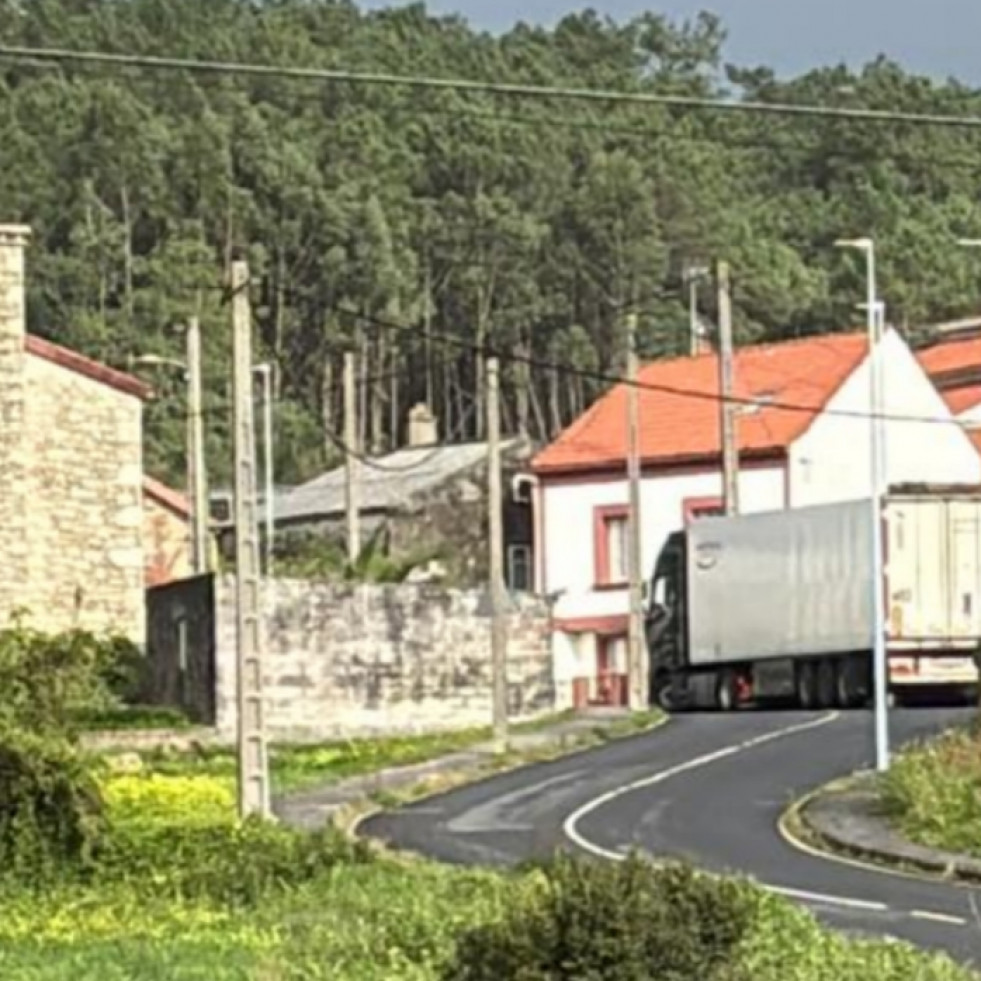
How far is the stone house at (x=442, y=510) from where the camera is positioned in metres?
73.3

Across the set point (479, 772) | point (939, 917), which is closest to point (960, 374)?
point (479, 772)

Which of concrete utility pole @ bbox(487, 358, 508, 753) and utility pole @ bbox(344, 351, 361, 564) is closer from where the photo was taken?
concrete utility pole @ bbox(487, 358, 508, 753)

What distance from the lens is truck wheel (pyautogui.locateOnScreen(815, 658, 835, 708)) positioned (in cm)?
5475

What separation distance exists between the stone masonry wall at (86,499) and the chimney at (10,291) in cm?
266

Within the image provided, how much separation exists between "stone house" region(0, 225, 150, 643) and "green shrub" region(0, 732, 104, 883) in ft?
79.1

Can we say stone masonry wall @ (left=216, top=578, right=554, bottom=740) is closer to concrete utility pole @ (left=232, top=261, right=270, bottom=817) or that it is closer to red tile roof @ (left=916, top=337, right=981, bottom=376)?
concrete utility pole @ (left=232, top=261, right=270, bottom=817)

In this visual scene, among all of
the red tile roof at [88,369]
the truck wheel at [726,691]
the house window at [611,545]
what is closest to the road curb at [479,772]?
the truck wheel at [726,691]

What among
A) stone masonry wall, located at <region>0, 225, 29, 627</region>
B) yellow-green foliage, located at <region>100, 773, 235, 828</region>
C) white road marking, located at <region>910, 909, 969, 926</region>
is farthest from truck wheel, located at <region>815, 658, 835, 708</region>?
white road marking, located at <region>910, 909, 969, 926</region>

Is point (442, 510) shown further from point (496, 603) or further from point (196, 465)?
point (496, 603)

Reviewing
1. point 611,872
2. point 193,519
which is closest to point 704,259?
point 193,519

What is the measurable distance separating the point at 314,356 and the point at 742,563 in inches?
1397

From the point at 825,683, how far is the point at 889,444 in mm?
17592

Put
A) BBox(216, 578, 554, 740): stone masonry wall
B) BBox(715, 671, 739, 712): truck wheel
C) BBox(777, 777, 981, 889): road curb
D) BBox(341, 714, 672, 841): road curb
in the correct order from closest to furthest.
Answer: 1. BBox(777, 777, 981, 889): road curb
2. BBox(341, 714, 672, 841): road curb
3. BBox(216, 578, 554, 740): stone masonry wall
4. BBox(715, 671, 739, 712): truck wheel

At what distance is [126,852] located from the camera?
92.0 feet
